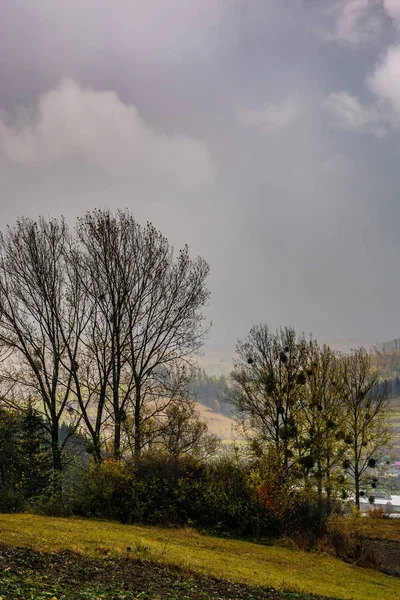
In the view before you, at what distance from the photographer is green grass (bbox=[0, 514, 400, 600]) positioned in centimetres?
1406

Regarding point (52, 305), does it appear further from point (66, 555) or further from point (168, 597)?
point (168, 597)

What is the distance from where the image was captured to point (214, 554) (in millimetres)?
17688

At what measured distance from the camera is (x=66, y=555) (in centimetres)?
1265

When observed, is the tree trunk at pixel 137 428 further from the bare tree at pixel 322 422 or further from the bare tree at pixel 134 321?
the bare tree at pixel 322 422

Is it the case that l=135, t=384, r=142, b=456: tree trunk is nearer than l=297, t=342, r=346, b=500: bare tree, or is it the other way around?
l=135, t=384, r=142, b=456: tree trunk

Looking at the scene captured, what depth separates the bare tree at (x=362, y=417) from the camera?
44406 millimetres

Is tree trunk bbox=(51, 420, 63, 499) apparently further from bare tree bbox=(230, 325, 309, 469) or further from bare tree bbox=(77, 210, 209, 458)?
bare tree bbox=(230, 325, 309, 469)

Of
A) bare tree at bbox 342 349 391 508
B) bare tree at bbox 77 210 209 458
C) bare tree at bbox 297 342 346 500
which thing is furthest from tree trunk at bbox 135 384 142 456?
bare tree at bbox 342 349 391 508

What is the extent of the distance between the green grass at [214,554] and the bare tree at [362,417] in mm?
23353

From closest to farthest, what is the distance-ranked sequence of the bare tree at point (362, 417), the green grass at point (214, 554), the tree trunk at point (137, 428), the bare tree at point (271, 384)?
the green grass at point (214, 554) < the tree trunk at point (137, 428) < the bare tree at point (271, 384) < the bare tree at point (362, 417)

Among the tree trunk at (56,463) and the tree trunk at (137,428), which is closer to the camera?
the tree trunk at (56,463)

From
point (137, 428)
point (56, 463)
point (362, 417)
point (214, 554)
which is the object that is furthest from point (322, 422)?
point (214, 554)

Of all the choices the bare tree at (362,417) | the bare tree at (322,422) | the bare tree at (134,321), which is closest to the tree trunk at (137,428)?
the bare tree at (134,321)

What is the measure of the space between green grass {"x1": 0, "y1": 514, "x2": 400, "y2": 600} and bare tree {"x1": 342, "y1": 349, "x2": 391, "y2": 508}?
76.6 ft
